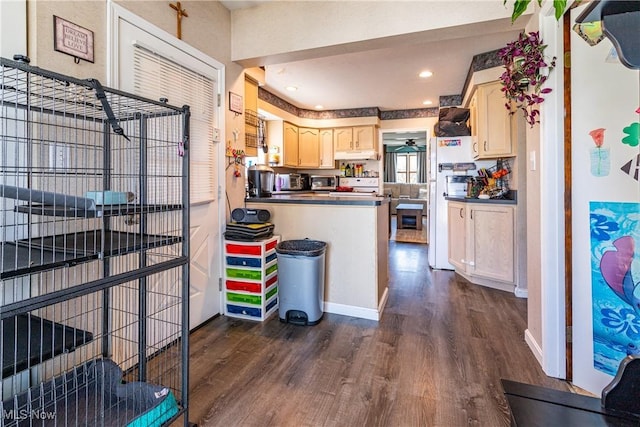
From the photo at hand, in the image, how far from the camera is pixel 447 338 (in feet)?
7.45

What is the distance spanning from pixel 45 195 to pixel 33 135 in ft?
2.36

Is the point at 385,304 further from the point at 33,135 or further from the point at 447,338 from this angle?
the point at 33,135

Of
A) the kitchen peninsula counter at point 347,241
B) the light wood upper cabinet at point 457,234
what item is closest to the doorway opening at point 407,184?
the light wood upper cabinet at point 457,234

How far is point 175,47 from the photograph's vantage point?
2.13 metres

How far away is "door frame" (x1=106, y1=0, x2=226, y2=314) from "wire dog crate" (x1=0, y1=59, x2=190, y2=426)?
0.28 metres

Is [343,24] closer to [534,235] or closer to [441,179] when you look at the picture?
[534,235]

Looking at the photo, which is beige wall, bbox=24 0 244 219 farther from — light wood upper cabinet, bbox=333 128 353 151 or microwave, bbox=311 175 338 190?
microwave, bbox=311 175 338 190

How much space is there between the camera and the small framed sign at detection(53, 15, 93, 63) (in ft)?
4.82

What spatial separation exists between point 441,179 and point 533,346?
243cm

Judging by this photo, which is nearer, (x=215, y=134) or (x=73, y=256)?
(x=73, y=256)

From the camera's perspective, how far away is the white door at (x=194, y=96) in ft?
5.96

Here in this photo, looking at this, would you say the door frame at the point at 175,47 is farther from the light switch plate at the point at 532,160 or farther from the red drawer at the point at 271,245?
the light switch plate at the point at 532,160

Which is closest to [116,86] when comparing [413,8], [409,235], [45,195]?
[45,195]

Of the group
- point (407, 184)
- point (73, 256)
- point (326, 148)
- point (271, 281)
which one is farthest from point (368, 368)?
point (407, 184)
